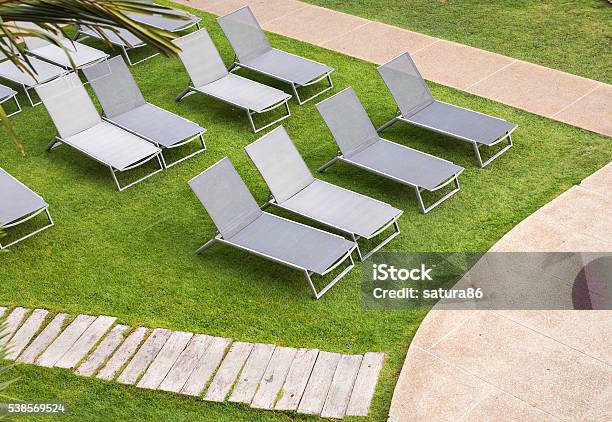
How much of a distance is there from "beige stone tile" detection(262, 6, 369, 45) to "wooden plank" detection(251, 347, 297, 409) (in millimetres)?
7349

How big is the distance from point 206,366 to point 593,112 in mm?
6471

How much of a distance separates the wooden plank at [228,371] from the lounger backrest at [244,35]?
5873 mm

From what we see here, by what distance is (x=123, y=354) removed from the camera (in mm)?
7719

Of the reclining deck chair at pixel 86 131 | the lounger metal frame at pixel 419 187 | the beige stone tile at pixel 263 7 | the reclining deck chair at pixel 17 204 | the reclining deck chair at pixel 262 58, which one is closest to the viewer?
the reclining deck chair at pixel 17 204

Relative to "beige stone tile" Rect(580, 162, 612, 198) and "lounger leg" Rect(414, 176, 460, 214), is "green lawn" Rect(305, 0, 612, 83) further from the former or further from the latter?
"lounger leg" Rect(414, 176, 460, 214)

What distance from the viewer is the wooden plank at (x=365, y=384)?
6.93 meters

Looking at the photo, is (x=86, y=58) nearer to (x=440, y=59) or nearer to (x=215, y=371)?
(x=440, y=59)

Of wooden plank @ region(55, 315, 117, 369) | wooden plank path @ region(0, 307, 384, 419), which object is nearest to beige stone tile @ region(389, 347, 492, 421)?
wooden plank path @ region(0, 307, 384, 419)

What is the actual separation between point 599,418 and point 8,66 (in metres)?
10.2

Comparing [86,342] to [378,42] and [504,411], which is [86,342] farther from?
[378,42]

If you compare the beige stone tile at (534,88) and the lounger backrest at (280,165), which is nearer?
the lounger backrest at (280,165)

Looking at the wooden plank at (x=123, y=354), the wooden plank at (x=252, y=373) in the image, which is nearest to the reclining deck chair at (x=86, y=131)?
the wooden plank at (x=123, y=354)

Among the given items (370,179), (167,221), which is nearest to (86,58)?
(167,221)

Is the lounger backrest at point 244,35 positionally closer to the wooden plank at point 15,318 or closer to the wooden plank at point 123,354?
the wooden plank at point 15,318
